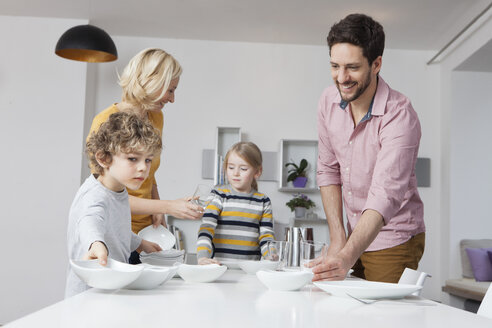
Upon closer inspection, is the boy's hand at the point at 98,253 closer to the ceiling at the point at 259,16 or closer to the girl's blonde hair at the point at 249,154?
the girl's blonde hair at the point at 249,154

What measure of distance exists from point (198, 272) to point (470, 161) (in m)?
4.29

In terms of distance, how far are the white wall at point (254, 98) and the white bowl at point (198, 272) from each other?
3717 millimetres

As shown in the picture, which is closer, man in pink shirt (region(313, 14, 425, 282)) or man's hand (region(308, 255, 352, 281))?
man's hand (region(308, 255, 352, 281))

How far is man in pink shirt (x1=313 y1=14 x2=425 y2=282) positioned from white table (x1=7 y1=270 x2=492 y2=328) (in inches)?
22.4

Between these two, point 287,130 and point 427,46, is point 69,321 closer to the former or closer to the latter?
point 287,130

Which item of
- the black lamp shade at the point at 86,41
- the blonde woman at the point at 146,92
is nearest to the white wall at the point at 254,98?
the black lamp shade at the point at 86,41

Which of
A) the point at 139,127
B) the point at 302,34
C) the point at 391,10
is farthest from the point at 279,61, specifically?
the point at 139,127

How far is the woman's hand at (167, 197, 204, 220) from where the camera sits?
1.57 m

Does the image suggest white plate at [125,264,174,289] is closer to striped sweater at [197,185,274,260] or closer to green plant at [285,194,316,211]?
striped sweater at [197,185,274,260]

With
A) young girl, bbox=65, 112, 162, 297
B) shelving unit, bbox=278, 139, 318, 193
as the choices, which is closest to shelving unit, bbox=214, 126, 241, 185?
shelving unit, bbox=278, 139, 318, 193

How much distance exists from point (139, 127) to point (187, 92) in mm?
3594

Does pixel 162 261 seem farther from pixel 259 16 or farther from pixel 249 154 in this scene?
pixel 259 16

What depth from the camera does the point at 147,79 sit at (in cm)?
180

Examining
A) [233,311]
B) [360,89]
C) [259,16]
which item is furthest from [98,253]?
[259,16]
